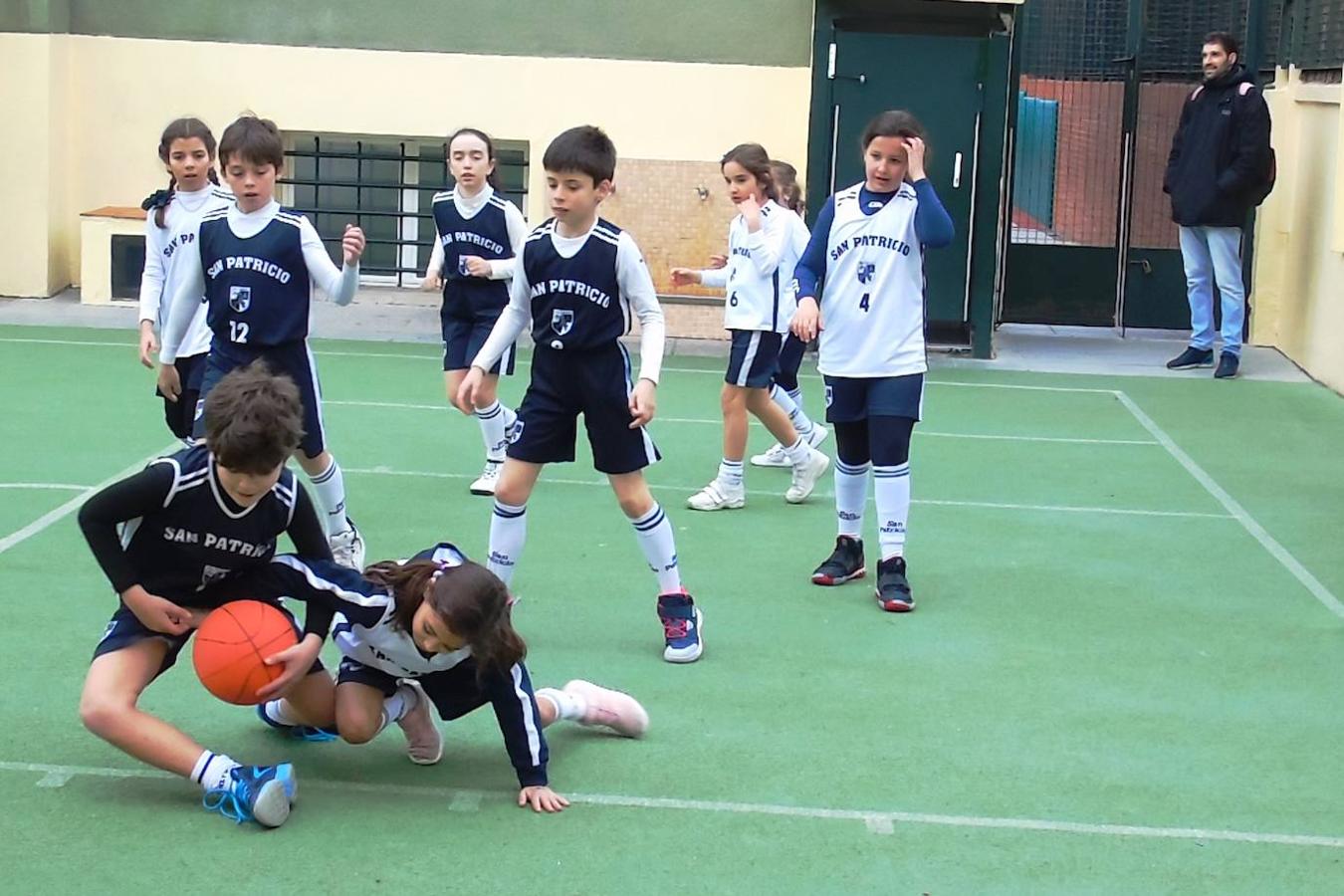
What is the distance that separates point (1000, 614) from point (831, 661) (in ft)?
3.21

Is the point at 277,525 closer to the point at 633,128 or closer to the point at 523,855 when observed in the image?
the point at 523,855

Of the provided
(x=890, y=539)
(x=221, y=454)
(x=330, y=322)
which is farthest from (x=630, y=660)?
(x=330, y=322)

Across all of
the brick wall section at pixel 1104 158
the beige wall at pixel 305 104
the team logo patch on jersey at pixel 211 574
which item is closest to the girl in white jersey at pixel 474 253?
the team logo patch on jersey at pixel 211 574

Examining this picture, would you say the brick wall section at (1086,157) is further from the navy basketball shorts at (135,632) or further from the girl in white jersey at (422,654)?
the navy basketball shorts at (135,632)

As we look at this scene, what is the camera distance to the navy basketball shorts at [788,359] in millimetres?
9102

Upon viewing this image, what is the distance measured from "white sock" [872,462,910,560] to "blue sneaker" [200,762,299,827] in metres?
3.03

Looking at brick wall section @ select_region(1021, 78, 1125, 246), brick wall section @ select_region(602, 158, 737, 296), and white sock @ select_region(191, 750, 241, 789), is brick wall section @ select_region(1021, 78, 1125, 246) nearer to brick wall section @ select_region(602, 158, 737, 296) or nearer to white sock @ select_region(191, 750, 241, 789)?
brick wall section @ select_region(602, 158, 737, 296)

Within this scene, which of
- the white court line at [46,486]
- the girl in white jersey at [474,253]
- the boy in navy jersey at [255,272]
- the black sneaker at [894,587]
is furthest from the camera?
the girl in white jersey at [474,253]

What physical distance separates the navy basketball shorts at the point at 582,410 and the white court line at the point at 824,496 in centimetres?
280

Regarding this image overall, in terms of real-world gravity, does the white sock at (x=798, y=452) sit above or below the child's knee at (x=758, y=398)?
below

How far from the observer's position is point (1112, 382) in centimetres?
1310

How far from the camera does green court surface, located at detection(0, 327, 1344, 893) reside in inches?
184

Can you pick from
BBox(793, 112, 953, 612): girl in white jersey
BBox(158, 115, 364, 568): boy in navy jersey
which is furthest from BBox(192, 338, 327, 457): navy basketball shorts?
BBox(793, 112, 953, 612): girl in white jersey

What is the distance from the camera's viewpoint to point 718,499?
8.83 meters
